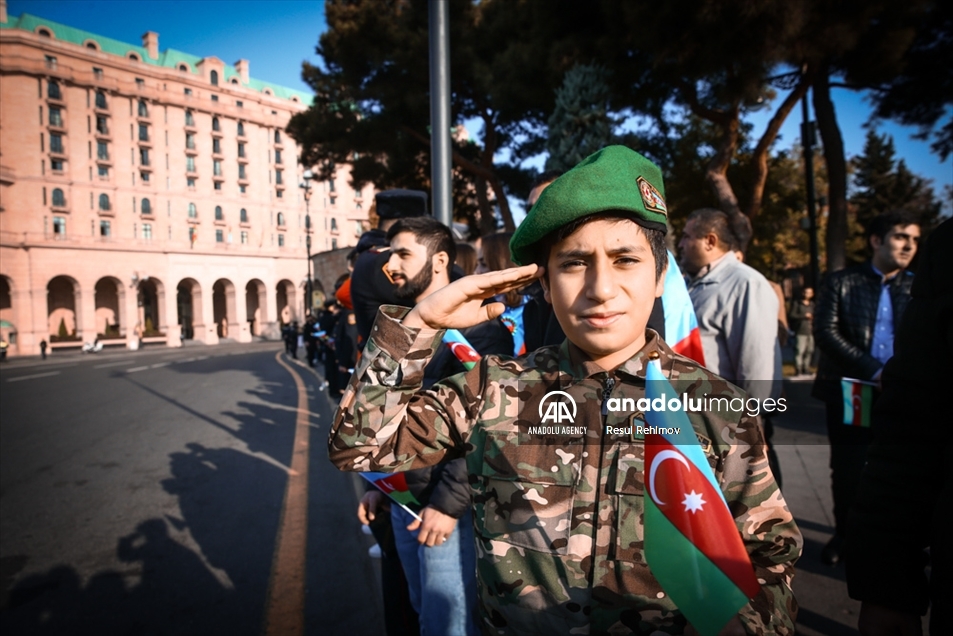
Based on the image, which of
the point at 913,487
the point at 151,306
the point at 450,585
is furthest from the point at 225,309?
the point at 913,487

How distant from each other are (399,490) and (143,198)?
51.9m

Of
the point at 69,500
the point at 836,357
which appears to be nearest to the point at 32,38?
the point at 69,500

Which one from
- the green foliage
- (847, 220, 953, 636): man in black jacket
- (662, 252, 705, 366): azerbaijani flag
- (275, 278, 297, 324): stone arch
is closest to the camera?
(847, 220, 953, 636): man in black jacket

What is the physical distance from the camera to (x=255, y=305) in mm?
61469

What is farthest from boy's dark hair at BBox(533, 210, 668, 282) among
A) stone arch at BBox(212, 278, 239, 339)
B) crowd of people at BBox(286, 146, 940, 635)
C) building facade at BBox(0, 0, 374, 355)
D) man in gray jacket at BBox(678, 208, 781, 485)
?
stone arch at BBox(212, 278, 239, 339)

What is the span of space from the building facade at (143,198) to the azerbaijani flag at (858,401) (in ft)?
28.3

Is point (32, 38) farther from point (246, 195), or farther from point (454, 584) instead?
point (246, 195)

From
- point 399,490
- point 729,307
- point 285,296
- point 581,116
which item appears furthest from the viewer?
point 285,296

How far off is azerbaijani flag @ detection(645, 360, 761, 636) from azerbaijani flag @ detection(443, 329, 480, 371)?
983 mm

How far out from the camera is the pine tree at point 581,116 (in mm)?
9727

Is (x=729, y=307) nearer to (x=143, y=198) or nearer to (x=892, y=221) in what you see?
(x=892, y=221)

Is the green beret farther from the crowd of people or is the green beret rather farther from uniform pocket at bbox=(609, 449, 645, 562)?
uniform pocket at bbox=(609, 449, 645, 562)

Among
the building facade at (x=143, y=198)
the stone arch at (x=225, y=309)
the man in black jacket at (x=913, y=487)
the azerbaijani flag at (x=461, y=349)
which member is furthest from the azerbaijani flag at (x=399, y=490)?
the stone arch at (x=225, y=309)

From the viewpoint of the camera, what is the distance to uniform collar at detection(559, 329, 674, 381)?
114 cm
